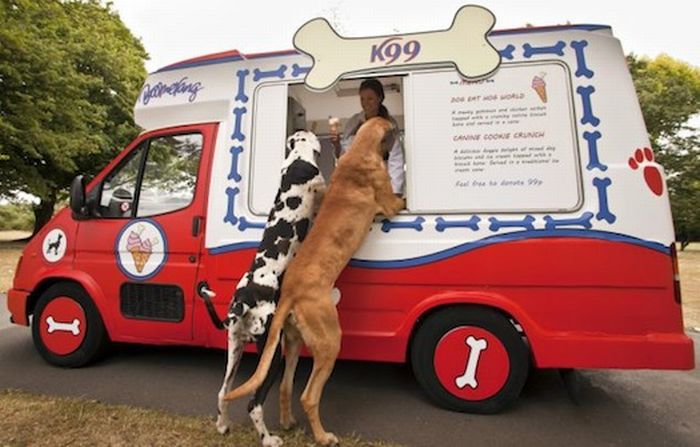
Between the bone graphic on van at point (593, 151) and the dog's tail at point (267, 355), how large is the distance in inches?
85.7

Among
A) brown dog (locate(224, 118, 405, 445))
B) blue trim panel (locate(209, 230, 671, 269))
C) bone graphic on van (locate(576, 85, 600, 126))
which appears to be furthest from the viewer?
bone graphic on van (locate(576, 85, 600, 126))

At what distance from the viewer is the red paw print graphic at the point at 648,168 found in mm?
3033

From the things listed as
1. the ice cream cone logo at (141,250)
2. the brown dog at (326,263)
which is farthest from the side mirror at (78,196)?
the brown dog at (326,263)

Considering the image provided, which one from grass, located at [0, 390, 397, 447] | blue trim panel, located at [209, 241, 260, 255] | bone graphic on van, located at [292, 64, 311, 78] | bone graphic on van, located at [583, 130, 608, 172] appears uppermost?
bone graphic on van, located at [292, 64, 311, 78]

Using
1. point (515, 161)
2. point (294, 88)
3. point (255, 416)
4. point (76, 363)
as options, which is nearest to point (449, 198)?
point (515, 161)

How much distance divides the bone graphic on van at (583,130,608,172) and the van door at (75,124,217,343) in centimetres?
280

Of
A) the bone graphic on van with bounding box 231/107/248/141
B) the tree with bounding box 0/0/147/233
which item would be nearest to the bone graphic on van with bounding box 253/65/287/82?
the bone graphic on van with bounding box 231/107/248/141

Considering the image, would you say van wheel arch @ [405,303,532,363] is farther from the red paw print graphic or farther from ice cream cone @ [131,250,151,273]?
ice cream cone @ [131,250,151,273]

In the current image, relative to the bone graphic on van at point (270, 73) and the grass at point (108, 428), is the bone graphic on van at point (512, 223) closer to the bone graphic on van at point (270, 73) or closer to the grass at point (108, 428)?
the grass at point (108, 428)

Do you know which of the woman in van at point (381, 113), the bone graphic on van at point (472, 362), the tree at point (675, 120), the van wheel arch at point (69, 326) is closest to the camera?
the bone graphic on van at point (472, 362)

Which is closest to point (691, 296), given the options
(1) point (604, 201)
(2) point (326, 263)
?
(1) point (604, 201)

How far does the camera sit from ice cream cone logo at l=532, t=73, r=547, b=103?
3207mm

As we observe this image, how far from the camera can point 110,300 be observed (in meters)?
3.95

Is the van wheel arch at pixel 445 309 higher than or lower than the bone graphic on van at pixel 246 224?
lower
